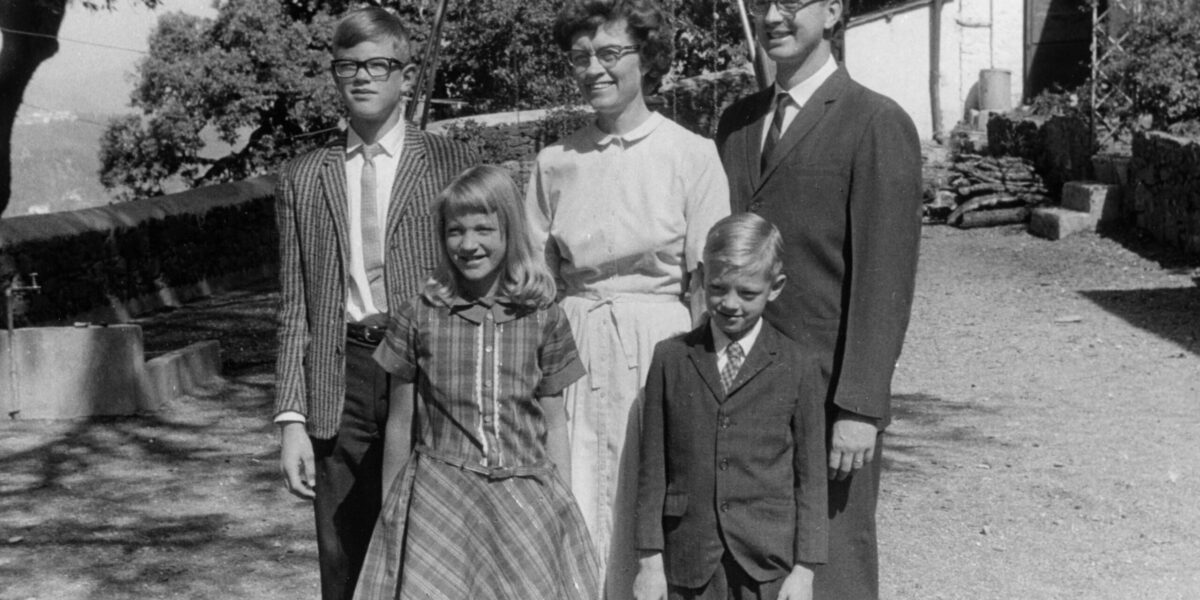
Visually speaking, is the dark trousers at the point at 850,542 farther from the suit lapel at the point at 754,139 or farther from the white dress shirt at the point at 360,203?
the white dress shirt at the point at 360,203

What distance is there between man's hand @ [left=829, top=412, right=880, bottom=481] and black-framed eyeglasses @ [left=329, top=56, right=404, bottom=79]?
120 centimetres

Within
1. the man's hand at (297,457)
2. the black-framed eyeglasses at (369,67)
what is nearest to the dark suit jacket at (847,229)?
the black-framed eyeglasses at (369,67)

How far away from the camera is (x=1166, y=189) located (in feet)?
44.5

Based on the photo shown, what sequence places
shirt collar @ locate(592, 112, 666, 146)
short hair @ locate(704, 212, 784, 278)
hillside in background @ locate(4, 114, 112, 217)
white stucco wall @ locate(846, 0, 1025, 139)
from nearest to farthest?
short hair @ locate(704, 212, 784, 278) < shirt collar @ locate(592, 112, 666, 146) < hillside in background @ locate(4, 114, 112, 217) < white stucco wall @ locate(846, 0, 1025, 139)

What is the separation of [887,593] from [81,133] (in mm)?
17209

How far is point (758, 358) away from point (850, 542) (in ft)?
1.55

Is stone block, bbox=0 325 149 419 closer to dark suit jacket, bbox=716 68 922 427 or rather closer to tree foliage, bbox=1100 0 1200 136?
dark suit jacket, bbox=716 68 922 427

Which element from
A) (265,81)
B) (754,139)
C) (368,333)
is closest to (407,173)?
(368,333)

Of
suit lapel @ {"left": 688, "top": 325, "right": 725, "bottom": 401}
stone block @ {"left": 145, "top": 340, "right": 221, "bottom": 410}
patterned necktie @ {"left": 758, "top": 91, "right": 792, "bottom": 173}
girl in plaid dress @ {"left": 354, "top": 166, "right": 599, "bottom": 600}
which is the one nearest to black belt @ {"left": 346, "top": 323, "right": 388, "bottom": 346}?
girl in plaid dress @ {"left": 354, "top": 166, "right": 599, "bottom": 600}

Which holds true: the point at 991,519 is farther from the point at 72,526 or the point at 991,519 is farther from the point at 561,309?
the point at 72,526

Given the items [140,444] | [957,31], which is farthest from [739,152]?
[957,31]

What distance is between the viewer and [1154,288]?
11.8m

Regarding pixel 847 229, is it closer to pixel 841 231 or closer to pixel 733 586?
pixel 841 231

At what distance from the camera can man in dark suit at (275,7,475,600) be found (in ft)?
10.8
